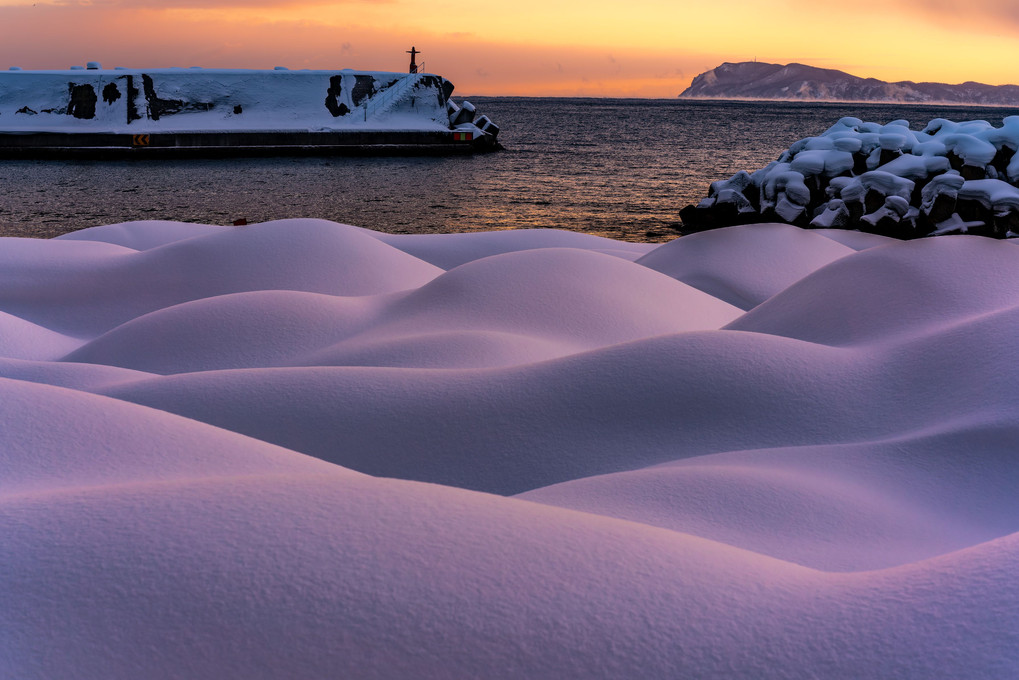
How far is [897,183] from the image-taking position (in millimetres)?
7258

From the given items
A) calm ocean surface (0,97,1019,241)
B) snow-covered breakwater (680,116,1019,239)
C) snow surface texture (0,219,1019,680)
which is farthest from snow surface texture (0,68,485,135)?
snow surface texture (0,219,1019,680)

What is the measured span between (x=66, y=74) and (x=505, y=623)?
40009mm

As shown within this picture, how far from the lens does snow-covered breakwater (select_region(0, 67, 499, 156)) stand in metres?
33.4

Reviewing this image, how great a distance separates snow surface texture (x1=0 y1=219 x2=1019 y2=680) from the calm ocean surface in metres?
11.6

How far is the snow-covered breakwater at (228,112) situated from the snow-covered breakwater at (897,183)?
29.4m

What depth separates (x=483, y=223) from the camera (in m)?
19.0

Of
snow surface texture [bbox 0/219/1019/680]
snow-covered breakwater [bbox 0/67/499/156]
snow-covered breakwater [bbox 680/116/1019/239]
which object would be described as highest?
snow-covered breakwater [bbox 0/67/499/156]

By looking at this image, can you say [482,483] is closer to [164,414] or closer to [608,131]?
[164,414]

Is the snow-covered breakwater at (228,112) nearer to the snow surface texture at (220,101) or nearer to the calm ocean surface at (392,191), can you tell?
the snow surface texture at (220,101)

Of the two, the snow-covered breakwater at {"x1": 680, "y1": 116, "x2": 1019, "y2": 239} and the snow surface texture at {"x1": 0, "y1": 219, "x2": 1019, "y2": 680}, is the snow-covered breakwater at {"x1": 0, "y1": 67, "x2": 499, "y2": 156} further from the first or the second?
the snow surface texture at {"x1": 0, "y1": 219, "x2": 1019, "y2": 680}

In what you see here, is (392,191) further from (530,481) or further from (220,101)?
(530,481)

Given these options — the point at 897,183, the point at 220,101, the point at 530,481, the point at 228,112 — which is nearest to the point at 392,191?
the point at 228,112

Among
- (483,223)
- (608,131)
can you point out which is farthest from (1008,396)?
(608,131)

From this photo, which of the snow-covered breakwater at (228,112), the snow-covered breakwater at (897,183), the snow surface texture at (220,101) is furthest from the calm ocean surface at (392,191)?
the snow-covered breakwater at (897,183)
